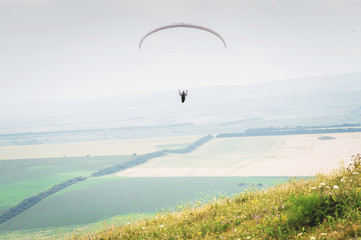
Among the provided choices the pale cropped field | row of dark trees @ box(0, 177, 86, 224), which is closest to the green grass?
the pale cropped field

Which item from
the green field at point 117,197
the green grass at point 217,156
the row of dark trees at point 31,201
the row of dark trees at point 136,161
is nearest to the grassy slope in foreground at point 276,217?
the green field at point 117,197

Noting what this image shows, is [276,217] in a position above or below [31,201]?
above

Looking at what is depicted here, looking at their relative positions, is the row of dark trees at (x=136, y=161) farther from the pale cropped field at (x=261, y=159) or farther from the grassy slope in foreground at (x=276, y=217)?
the grassy slope in foreground at (x=276, y=217)

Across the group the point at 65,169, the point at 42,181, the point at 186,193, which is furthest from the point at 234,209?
the point at 65,169

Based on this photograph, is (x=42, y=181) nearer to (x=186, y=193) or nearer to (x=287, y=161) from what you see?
(x=186, y=193)

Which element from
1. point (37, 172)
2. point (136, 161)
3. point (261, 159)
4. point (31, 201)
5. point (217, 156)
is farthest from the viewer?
point (136, 161)

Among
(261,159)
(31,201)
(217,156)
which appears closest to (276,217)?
(31,201)

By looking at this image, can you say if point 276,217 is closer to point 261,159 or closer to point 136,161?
point 261,159
